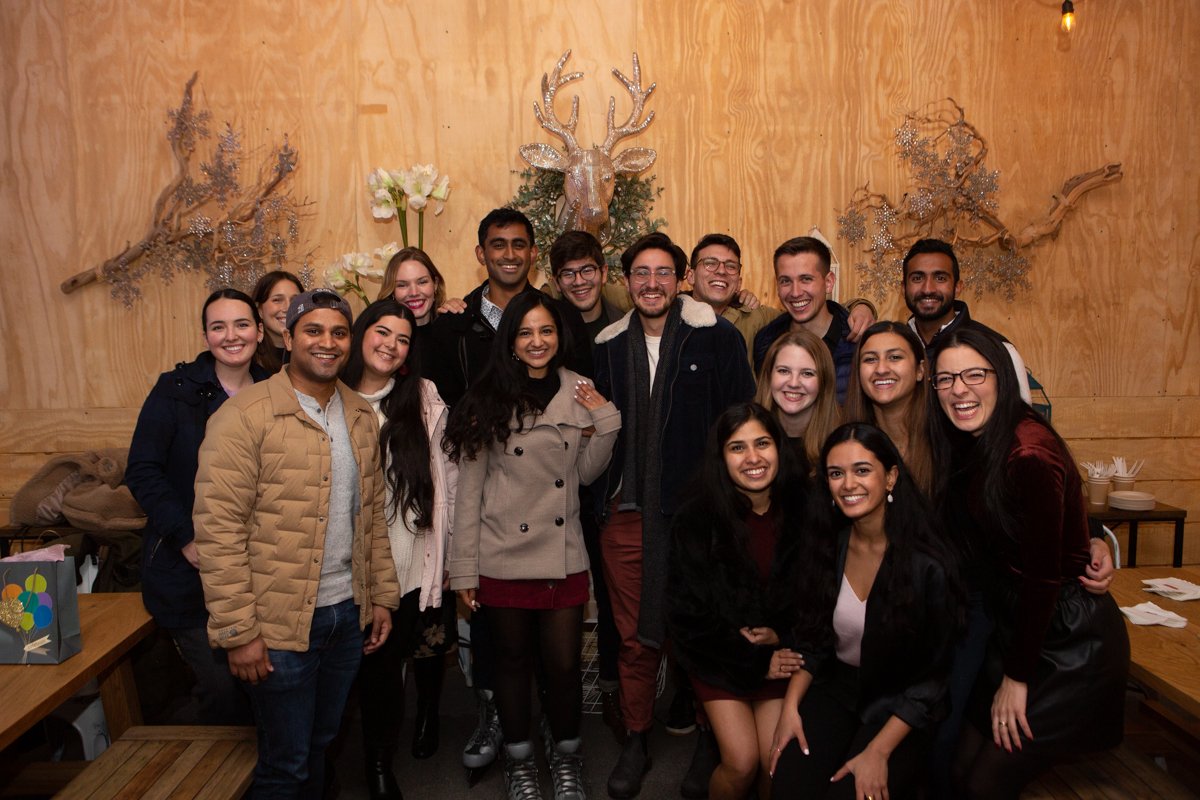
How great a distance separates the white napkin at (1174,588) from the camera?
8.52ft

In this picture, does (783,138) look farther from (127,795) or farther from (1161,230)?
(127,795)

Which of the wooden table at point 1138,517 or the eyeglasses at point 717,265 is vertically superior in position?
the eyeglasses at point 717,265

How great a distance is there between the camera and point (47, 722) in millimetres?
3152

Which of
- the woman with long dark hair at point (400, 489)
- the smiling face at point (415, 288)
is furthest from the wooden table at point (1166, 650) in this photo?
the smiling face at point (415, 288)

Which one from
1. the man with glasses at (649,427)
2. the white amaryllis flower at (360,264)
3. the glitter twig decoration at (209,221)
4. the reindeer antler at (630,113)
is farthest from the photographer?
the glitter twig decoration at (209,221)

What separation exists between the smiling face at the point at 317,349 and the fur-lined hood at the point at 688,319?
101 cm

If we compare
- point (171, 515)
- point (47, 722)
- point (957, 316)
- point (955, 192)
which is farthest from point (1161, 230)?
point (47, 722)

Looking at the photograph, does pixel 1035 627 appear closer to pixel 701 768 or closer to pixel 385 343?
pixel 701 768

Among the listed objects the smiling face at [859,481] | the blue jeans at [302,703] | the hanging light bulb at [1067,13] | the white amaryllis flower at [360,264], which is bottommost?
the blue jeans at [302,703]

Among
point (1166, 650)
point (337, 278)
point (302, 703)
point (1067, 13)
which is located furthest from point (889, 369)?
point (1067, 13)

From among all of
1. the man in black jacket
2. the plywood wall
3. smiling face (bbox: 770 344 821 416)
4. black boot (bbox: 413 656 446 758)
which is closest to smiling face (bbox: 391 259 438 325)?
the man in black jacket

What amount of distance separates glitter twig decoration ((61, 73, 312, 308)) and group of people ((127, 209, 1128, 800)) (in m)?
1.37

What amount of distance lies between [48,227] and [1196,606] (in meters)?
5.47

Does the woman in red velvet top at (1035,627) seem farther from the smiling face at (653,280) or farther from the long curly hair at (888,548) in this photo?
the smiling face at (653,280)
